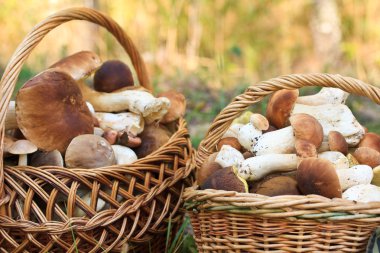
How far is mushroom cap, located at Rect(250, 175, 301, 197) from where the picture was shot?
1299 millimetres

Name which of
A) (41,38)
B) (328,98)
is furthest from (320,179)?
(41,38)

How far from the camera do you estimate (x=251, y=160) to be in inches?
55.4

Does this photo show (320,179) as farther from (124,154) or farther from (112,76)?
(112,76)

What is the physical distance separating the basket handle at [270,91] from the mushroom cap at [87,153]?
28 centimetres

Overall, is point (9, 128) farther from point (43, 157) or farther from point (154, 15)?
point (154, 15)

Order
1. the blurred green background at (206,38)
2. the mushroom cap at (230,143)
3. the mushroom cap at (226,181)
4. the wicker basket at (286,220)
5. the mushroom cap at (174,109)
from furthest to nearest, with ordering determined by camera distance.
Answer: the blurred green background at (206,38) < the mushroom cap at (174,109) < the mushroom cap at (230,143) < the mushroom cap at (226,181) < the wicker basket at (286,220)

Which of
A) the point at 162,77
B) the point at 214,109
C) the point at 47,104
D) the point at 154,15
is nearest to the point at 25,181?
the point at 47,104

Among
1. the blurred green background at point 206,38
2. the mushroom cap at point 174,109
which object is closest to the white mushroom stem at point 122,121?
the mushroom cap at point 174,109

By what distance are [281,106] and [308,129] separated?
16 cm

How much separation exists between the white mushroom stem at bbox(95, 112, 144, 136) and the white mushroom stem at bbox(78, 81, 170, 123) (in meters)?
0.03

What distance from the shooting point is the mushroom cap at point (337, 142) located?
4.71ft

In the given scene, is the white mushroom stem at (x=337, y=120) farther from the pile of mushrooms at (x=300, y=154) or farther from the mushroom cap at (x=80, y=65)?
the mushroom cap at (x=80, y=65)

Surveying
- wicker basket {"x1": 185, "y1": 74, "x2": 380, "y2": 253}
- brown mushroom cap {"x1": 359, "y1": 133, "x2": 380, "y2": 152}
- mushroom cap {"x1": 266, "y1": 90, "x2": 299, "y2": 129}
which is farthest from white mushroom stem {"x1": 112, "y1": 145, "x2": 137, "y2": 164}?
brown mushroom cap {"x1": 359, "y1": 133, "x2": 380, "y2": 152}

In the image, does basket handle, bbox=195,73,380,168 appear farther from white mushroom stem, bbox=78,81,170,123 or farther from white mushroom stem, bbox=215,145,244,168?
white mushroom stem, bbox=78,81,170,123
